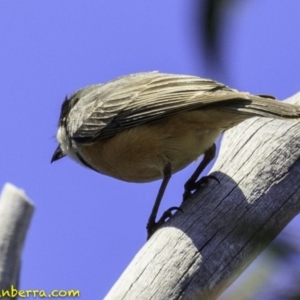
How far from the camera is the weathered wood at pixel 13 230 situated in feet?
9.57

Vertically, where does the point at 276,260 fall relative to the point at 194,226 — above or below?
above

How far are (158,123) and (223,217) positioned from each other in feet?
3.93

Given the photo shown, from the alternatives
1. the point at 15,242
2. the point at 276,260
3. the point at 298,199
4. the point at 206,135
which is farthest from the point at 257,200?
the point at 276,260

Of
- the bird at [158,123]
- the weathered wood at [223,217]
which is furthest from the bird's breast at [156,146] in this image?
the weathered wood at [223,217]

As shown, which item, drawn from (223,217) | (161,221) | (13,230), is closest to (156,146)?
(161,221)

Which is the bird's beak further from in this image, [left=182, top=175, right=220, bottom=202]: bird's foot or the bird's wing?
[left=182, top=175, right=220, bottom=202]: bird's foot

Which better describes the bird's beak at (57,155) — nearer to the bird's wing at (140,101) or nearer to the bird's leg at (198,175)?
the bird's wing at (140,101)

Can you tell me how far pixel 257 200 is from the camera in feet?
10.9

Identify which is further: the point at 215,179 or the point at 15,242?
the point at 215,179

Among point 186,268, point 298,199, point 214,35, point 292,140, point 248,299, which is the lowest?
point 186,268

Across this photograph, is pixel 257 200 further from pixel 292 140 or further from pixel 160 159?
pixel 160 159

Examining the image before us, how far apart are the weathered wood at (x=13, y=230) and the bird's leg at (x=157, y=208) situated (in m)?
0.96

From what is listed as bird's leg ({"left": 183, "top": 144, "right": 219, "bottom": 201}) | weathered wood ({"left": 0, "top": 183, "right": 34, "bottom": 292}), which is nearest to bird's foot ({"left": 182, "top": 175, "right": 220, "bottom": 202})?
bird's leg ({"left": 183, "top": 144, "right": 219, "bottom": 201})

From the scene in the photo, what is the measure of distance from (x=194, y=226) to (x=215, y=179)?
0.54 m
